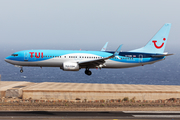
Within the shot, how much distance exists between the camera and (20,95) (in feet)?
216

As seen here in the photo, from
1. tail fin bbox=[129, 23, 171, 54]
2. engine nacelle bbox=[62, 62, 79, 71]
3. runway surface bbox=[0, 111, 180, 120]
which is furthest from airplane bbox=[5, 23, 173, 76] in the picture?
runway surface bbox=[0, 111, 180, 120]

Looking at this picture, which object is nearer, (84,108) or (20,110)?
(20,110)

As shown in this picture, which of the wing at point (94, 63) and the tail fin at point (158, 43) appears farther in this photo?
the tail fin at point (158, 43)

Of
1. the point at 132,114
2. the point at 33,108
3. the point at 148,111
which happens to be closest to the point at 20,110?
the point at 33,108

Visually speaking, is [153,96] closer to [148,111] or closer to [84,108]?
[148,111]

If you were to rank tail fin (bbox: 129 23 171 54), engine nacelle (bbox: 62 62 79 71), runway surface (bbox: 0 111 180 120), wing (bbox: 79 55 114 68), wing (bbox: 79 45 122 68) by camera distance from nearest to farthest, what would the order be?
runway surface (bbox: 0 111 180 120) < wing (bbox: 79 45 122 68) < wing (bbox: 79 55 114 68) < engine nacelle (bbox: 62 62 79 71) < tail fin (bbox: 129 23 171 54)

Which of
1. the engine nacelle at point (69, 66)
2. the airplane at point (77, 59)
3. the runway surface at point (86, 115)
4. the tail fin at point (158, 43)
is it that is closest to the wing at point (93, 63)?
the airplane at point (77, 59)

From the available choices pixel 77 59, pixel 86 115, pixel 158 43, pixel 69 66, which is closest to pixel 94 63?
pixel 77 59

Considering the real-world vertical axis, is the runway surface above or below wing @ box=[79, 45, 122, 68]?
below

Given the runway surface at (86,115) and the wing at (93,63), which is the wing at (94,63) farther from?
the runway surface at (86,115)

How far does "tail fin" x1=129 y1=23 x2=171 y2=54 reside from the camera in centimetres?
7356

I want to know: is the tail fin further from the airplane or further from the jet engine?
the jet engine

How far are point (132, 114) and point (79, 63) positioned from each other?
24521mm

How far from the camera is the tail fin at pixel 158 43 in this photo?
73.6 metres
